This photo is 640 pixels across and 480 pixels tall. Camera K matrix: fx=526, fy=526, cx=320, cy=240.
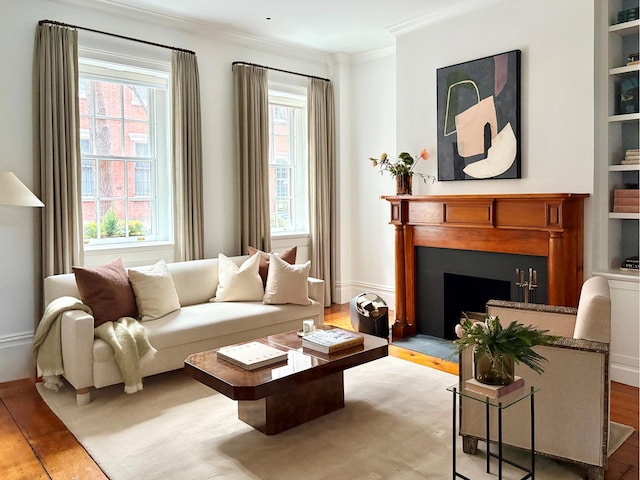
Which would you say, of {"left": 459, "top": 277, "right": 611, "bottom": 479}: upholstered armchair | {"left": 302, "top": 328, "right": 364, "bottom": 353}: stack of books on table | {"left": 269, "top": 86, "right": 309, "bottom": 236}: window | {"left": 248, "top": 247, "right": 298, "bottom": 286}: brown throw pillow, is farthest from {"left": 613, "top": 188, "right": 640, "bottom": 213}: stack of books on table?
{"left": 269, "top": 86, "right": 309, "bottom": 236}: window

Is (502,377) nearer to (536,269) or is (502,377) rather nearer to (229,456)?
(229,456)

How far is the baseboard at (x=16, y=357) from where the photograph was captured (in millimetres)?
3867

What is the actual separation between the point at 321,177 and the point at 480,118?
6.85ft

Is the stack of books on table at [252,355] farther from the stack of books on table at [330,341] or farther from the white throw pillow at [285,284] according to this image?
the white throw pillow at [285,284]

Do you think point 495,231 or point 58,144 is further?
point 495,231

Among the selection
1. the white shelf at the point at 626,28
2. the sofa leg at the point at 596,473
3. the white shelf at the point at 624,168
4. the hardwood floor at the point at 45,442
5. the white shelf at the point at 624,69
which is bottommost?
the hardwood floor at the point at 45,442

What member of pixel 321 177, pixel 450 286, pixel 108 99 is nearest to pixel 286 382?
pixel 450 286

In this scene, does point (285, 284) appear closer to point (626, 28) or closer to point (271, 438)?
point (271, 438)

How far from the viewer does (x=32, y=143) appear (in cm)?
394

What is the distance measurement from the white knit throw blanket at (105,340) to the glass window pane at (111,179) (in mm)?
1274

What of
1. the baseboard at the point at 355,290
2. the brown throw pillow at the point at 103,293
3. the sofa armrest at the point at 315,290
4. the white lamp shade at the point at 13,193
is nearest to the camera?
the white lamp shade at the point at 13,193

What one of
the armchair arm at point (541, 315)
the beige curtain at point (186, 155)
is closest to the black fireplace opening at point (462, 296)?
the armchair arm at point (541, 315)

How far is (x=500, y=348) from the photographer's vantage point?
206 centimetres

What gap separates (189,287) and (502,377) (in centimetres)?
291
